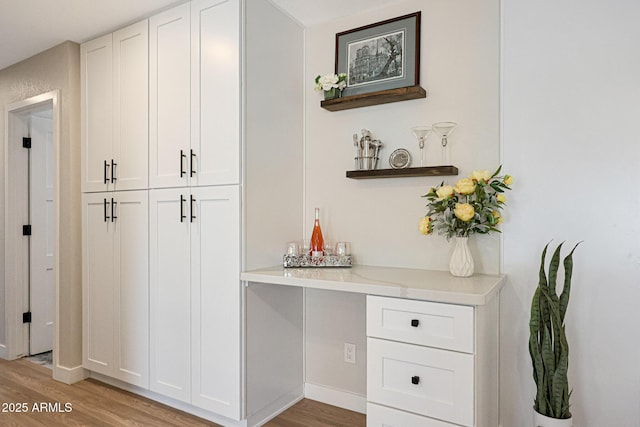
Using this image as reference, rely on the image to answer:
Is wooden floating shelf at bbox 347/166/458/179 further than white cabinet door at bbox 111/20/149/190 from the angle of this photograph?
No

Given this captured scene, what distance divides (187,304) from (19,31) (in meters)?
2.15

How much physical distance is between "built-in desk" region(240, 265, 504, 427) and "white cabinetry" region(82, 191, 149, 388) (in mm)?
1348

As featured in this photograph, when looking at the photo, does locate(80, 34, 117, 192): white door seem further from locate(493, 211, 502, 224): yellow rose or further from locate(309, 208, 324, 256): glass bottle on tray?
locate(493, 211, 502, 224): yellow rose

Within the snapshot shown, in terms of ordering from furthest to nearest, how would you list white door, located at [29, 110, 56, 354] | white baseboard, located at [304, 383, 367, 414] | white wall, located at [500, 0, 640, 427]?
1. white door, located at [29, 110, 56, 354]
2. white baseboard, located at [304, 383, 367, 414]
3. white wall, located at [500, 0, 640, 427]

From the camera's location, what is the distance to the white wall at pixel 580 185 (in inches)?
67.7

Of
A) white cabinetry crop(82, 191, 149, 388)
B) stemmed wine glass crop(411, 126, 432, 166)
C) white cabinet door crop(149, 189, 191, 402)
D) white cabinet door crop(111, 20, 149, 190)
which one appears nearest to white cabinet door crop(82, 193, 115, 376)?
white cabinetry crop(82, 191, 149, 388)

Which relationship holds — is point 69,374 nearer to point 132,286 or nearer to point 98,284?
point 98,284

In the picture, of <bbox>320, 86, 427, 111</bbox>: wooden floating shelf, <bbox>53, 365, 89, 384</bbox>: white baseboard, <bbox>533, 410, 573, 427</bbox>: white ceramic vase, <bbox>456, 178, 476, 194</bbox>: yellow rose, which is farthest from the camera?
<bbox>53, 365, 89, 384</bbox>: white baseboard

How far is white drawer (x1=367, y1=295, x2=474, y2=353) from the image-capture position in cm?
151

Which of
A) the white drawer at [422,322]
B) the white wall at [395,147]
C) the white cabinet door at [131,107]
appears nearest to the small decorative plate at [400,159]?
the white wall at [395,147]

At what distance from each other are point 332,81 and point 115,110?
1.45 meters

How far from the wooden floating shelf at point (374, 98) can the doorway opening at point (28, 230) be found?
228 centimetres

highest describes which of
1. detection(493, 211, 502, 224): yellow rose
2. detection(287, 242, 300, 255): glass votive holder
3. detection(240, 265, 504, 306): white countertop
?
detection(493, 211, 502, 224): yellow rose

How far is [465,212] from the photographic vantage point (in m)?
1.82
